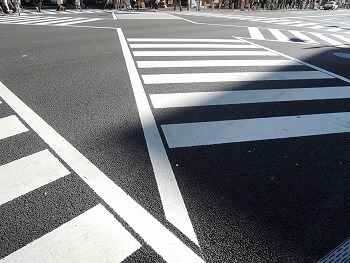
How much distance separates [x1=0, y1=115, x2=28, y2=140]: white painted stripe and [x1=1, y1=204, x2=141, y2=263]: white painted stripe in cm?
196

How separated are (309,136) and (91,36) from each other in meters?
9.76

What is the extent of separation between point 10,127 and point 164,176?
2.40m

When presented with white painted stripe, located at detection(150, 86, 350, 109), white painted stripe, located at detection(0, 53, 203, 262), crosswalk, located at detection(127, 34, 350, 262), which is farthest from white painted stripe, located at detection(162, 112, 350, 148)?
white painted stripe, located at detection(0, 53, 203, 262)

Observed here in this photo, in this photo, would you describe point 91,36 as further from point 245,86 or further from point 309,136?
point 309,136

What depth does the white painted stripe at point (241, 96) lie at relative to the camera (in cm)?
490

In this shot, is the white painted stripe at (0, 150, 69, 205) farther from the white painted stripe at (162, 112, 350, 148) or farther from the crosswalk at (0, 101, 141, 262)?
the white painted stripe at (162, 112, 350, 148)

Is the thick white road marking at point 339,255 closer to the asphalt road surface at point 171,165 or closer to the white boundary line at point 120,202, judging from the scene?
the asphalt road surface at point 171,165

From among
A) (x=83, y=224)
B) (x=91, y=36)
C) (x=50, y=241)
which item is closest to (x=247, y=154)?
(x=83, y=224)

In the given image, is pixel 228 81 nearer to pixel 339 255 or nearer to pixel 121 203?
pixel 121 203

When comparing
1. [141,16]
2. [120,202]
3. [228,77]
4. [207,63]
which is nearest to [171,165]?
[120,202]

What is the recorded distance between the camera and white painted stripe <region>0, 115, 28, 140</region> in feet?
11.9

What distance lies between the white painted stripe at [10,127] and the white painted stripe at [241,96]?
6.85 feet

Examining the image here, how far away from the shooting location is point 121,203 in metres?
2.55

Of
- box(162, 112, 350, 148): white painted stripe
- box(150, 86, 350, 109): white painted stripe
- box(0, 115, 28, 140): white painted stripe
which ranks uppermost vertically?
box(0, 115, 28, 140): white painted stripe
